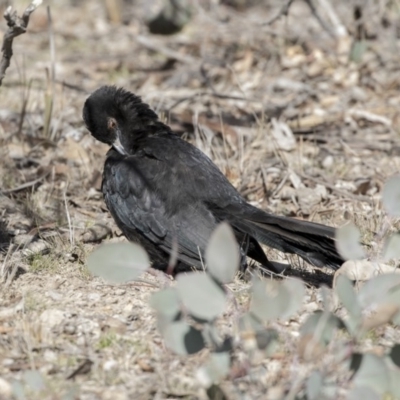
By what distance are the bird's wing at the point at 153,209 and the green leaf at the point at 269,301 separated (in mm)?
1861

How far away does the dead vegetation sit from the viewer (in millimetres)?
3936

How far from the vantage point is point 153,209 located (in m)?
5.49

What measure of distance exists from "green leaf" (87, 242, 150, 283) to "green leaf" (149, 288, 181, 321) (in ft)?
0.55

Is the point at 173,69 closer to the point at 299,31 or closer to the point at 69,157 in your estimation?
the point at 299,31

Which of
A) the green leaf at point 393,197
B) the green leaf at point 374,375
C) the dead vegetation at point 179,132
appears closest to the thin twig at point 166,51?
the dead vegetation at point 179,132

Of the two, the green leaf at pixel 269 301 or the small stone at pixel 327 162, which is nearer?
the green leaf at pixel 269 301

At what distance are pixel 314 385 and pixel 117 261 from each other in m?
0.94

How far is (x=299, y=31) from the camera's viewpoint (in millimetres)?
10617

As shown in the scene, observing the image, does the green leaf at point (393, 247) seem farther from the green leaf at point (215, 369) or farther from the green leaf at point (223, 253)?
the green leaf at point (215, 369)

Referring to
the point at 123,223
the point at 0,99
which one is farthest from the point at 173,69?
the point at 123,223

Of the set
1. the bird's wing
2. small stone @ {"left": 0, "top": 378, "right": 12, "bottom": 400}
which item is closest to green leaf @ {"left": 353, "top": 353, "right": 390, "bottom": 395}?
small stone @ {"left": 0, "top": 378, "right": 12, "bottom": 400}

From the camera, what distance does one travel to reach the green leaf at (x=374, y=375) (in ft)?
10.6

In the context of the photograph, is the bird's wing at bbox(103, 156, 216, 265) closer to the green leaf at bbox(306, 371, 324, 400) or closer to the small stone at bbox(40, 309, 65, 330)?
the small stone at bbox(40, 309, 65, 330)

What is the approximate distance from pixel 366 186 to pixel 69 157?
2.52m
